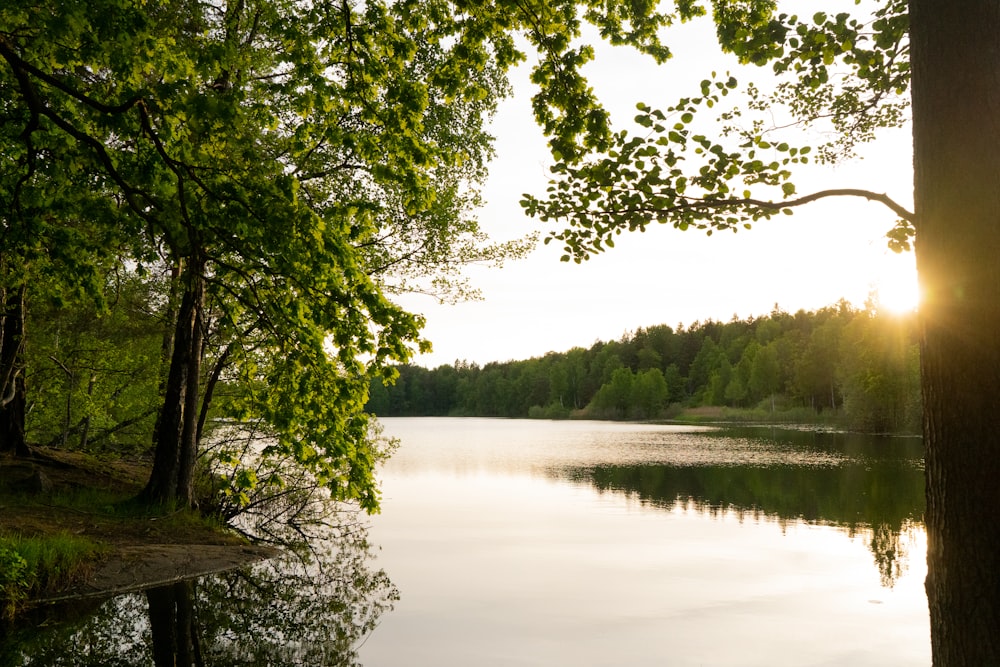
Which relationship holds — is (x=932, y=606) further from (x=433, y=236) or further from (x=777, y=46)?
(x=433, y=236)

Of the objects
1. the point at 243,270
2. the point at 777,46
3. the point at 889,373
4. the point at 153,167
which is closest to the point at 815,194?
the point at 777,46

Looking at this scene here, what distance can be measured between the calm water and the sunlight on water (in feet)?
0.17

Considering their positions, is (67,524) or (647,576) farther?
(647,576)

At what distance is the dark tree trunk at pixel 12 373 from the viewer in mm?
15180

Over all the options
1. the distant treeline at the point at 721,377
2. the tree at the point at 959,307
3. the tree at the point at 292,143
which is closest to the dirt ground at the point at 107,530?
the tree at the point at 292,143

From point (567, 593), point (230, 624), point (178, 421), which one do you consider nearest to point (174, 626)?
point (230, 624)

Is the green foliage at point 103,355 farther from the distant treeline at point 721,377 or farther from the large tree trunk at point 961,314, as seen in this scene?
the distant treeline at point 721,377

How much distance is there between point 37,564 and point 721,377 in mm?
122411

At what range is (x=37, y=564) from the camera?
10.5 metres

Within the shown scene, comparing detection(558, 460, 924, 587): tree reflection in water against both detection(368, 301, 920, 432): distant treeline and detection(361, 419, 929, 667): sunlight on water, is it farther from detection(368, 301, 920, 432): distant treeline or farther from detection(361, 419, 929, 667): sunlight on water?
detection(368, 301, 920, 432): distant treeline

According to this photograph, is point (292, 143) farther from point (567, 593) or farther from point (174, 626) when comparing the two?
point (567, 593)

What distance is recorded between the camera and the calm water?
1002cm

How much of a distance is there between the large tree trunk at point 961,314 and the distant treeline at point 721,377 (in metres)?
55.8

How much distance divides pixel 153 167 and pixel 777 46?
6.23 metres
